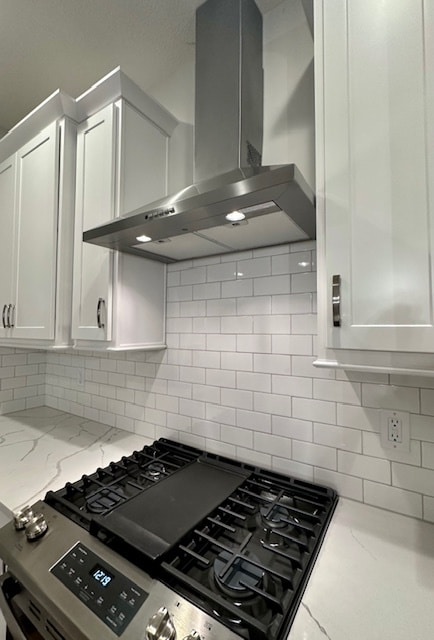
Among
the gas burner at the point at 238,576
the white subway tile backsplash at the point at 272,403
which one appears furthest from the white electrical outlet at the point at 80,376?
the gas burner at the point at 238,576

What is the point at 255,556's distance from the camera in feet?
2.51

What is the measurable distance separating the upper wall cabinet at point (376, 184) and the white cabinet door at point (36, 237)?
125 centimetres

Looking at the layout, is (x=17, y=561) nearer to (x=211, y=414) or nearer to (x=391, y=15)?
(x=211, y=414)

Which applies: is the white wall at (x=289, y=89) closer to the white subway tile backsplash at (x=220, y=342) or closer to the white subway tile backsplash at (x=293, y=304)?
the white subway tile backsplash at (x=293, y=304)

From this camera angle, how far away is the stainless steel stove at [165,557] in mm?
600

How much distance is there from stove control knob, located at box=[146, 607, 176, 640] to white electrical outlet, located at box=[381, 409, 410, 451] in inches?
29.4

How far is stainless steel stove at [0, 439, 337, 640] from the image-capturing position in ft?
1.97

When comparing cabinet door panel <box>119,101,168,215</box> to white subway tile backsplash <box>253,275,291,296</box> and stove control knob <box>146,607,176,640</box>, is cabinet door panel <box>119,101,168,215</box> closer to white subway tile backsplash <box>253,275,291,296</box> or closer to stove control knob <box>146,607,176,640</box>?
white subway tile backsplash <box>253,275,291,296</box>

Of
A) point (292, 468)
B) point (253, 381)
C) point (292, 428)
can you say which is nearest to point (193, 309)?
point (253, 381)

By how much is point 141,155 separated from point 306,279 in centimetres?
92

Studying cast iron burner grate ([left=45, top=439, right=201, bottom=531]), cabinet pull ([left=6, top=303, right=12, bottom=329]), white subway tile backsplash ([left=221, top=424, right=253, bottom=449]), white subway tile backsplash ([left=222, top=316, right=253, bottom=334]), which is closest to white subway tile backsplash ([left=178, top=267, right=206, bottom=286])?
white subway tile backsplash ([left=222, top=316, right=253, bottom=334])

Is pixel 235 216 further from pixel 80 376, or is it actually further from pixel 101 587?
pixel 80 376

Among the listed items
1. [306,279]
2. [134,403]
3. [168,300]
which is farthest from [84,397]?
[306,279]

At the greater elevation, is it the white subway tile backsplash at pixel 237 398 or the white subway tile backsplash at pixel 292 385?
the white subway tile backsplash at pixel 292 385
